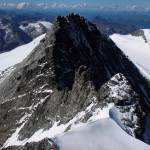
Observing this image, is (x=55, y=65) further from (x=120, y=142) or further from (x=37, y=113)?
(x=120, y=142)

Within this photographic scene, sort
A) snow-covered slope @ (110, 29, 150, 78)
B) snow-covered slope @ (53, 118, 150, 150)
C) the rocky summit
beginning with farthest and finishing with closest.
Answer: snow-covered slope @ (110, 29, 150, 78) < the rocky summit < snow-covered slope @ (53, 118, 150, 150)

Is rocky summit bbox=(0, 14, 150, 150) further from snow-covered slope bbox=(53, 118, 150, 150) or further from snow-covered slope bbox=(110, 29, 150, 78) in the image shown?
snow-covered slope bbox=(110, 29, 150, 78)

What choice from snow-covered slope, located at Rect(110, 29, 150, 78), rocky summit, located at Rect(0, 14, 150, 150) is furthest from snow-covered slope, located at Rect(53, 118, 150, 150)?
snow-covered slope, located at Rect(110, 29, 150, 78)

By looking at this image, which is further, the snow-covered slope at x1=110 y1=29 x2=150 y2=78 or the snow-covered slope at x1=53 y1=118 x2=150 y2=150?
the snow-covered slope at x1=110 y1=29 x2=150 y2=78

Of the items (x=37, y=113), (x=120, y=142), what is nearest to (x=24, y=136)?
(x=37, y=113)

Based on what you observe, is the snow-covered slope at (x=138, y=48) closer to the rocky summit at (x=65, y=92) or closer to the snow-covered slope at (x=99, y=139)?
the rocky summit at (x=65, y=92)

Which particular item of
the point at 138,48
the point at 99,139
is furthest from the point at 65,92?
the point at 138,48

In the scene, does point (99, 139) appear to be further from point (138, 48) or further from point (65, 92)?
point (138, 48)
